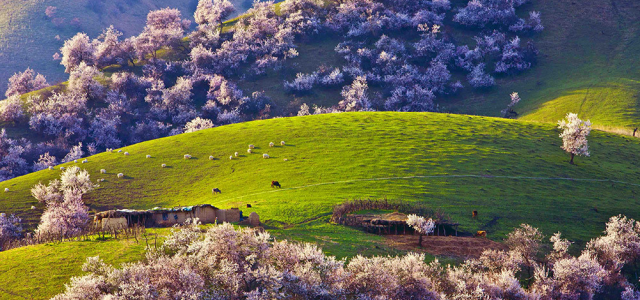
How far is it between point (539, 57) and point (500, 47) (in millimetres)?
11063

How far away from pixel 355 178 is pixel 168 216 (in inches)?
934

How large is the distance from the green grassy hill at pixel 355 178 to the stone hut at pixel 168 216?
4.08m

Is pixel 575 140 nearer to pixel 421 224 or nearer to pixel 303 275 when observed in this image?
pixel 421 224

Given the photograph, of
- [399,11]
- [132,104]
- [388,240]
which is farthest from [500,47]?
[388,240]

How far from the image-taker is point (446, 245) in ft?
150

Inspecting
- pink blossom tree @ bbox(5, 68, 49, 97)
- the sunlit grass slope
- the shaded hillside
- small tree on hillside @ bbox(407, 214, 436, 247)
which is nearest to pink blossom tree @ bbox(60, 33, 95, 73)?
pink blossom tree @ bbox(5, 68, 49, 97)

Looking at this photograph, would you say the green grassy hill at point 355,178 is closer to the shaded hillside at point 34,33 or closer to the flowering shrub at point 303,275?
the flowering shrub at point 303,275

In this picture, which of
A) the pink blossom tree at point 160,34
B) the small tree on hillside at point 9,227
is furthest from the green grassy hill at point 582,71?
the small tree on hillside at point 9,227

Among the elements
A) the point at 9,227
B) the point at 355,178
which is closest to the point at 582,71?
the point at 355,178

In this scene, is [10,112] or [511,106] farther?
[511,106]

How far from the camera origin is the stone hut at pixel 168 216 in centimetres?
4638

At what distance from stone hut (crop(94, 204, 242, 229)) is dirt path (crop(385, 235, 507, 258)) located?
1560cm

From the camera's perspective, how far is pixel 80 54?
436 feet

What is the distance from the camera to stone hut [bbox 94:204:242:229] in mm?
46375
